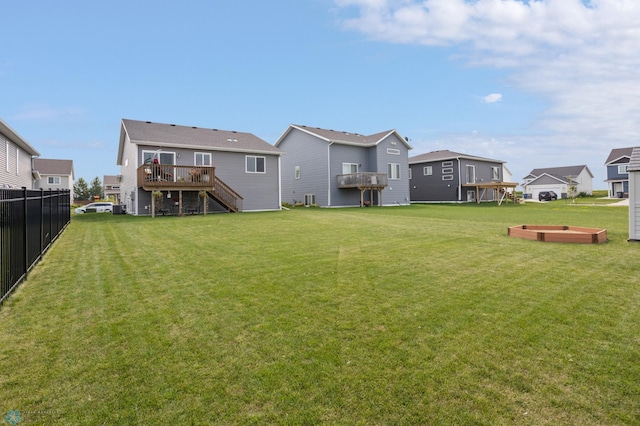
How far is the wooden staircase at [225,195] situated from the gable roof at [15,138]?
9.35 meters

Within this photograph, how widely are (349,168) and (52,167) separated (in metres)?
45.8

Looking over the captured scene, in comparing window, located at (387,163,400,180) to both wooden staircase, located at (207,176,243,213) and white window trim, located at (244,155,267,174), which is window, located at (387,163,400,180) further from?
wooden staircase, located at (207,176,243,213)

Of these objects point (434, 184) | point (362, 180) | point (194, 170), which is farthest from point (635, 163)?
point (434, 184)

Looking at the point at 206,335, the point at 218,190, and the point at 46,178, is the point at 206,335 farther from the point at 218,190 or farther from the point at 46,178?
the point at 46,178

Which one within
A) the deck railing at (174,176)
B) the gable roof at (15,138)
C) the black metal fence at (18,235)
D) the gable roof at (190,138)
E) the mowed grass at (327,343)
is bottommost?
the mowed grass at (327,343)

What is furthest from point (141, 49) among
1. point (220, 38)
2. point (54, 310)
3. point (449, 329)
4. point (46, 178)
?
point (46, 178)

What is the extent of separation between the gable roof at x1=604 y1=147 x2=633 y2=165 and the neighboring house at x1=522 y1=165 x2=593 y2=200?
17.1 feet

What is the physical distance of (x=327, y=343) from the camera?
10.7ft

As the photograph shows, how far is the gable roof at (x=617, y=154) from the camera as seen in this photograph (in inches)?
1793

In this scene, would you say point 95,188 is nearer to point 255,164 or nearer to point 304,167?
point 304,167

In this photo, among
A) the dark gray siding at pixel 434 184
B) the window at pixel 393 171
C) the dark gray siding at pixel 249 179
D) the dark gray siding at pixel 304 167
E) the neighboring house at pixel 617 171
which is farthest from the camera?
the neighboring house at pixel 617 171

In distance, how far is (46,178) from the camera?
152ft

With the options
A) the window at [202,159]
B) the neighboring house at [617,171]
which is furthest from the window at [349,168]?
the neighboring house at [617,171]

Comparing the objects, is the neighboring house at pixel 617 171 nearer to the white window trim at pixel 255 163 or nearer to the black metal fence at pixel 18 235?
the white window trim at pixel 255 163
